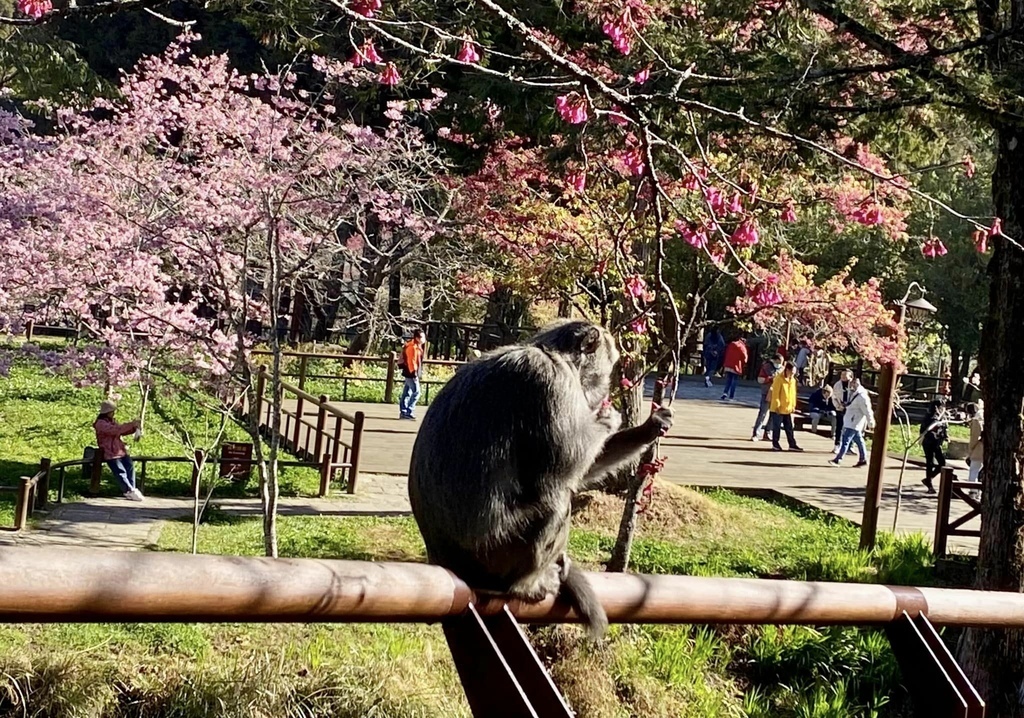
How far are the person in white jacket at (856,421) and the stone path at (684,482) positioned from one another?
348 millimetres

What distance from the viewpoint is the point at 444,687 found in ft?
20.1

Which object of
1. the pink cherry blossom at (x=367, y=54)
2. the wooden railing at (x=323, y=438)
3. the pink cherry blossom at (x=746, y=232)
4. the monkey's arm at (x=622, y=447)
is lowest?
the wooden railing at (x=323, y=438)

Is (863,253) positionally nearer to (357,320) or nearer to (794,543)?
(357,320)

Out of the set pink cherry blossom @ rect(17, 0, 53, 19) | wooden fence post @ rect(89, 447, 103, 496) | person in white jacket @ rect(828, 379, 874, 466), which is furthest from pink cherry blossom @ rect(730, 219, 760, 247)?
person in white jacket @ rect(828, 379, 874, 466)

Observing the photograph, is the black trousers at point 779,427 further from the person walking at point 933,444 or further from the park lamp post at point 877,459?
the park lamp post at point 877,459

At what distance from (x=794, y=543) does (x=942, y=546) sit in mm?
1544

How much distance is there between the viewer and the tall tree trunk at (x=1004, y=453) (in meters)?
7.58

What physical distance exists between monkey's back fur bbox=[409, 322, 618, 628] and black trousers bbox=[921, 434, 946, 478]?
14574mm

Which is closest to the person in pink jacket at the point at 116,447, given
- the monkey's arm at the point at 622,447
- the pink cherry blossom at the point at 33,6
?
the pink cherry blossom at the point at 33,6

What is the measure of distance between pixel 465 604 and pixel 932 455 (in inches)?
665

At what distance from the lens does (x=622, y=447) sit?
3.70 m

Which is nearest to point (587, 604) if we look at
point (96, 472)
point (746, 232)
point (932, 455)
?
point (746, 232)

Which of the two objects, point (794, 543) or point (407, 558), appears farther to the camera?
point (794, 543)

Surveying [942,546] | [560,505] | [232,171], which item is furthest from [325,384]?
[560,505]
